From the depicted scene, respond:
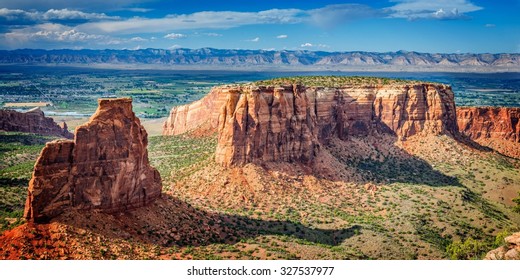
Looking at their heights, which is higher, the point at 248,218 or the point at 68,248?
the point at 68,248

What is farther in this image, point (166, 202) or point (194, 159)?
point (194, 159)

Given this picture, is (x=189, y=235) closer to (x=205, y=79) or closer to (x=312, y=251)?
(x=312, y=251)

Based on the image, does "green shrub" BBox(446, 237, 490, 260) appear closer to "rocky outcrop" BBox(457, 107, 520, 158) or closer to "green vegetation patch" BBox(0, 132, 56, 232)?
"green vegetation patch" BBox(0, 132, 56, 232)

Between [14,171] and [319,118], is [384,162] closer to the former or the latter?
[319,118]

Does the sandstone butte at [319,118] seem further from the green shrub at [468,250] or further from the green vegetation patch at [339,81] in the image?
the green shrub at [468,250]

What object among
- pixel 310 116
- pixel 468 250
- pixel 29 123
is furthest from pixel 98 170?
pixel 29 123

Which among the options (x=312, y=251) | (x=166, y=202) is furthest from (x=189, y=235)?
(x=312, y=251)

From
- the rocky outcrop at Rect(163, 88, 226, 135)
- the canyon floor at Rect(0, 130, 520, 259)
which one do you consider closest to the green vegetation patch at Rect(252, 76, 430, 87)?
the canyon floor at Rect(0, 130, 520, 259)

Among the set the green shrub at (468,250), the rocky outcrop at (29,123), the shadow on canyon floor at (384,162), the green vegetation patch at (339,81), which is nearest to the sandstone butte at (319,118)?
the green vegetation patch at (339,81)
